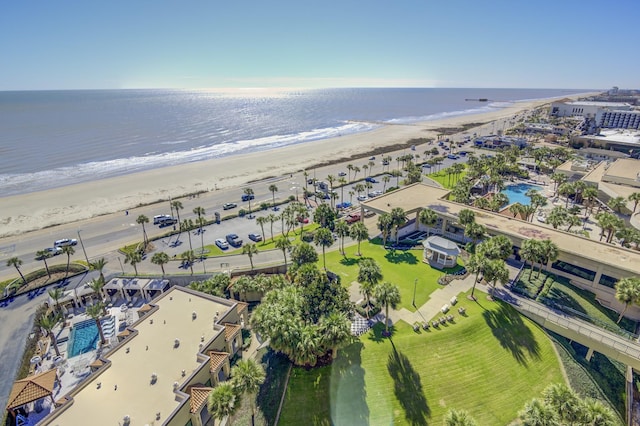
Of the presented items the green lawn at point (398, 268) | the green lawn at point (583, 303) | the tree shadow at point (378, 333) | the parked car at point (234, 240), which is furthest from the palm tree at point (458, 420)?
the parked car at point (234, 240)

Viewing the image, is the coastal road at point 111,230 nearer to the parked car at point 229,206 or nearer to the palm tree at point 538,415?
the parked car at point 229,206

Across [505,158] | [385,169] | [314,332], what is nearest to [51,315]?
[314,332]

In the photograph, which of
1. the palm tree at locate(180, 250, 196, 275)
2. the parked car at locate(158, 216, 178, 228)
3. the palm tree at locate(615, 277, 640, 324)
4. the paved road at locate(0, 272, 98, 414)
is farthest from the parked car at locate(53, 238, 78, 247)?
the palm tree at locate(615, 277, 640, 324)

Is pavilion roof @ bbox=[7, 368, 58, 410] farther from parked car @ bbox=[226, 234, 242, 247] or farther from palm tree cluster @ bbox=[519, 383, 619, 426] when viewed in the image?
palm tree cluster @ bbox=[519, 383, 619, 426]

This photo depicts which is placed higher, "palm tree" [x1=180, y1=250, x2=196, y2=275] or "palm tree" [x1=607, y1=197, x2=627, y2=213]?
"palm tree" [x1=607, y1=197, x2=627, y2=213]

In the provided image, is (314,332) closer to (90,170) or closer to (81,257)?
(81,257)

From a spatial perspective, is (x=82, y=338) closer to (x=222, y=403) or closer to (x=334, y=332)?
(x=222, y=403)
